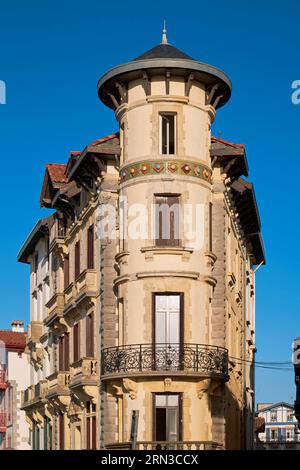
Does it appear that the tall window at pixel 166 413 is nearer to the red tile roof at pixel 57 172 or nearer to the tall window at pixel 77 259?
the tall window at pixel 77 259

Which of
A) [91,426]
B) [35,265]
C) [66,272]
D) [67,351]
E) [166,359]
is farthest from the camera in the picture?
[35,265]

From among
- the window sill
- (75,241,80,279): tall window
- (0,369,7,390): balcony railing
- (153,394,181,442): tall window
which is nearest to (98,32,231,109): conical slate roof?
the window sill

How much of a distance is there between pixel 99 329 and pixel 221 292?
4.88 meters

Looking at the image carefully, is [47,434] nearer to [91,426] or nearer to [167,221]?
[91,426]

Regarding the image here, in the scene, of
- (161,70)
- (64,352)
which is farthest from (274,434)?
(161,70)

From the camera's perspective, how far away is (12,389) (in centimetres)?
6669

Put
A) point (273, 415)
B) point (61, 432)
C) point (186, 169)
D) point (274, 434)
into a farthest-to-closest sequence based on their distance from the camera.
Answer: point (273, 415), point (274, 434), point (61, 432), point (186, 169)

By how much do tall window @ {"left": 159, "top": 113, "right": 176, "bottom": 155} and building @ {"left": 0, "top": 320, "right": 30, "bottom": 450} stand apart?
3122 cm

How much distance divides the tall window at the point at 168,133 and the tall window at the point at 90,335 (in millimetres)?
7647

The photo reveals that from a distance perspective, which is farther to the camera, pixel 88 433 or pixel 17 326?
pixel 17 326

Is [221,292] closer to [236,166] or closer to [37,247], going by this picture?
[236,166]

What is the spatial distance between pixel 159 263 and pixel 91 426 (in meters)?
7.96

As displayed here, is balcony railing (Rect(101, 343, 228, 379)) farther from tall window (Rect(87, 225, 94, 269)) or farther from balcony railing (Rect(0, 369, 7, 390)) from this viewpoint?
balcony railing (Rect(0, 369, 7, 390))
